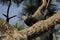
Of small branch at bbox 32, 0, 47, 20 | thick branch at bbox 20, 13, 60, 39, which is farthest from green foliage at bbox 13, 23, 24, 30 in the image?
thick branch at bbox 20, 13, 60, 39

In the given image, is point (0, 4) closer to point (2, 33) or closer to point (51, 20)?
point (51, 20)

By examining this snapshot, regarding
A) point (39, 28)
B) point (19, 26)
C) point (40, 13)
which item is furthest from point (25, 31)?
point (19, 26)

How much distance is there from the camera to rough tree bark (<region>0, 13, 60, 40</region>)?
3510 mm

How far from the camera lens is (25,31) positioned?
3.94 metres

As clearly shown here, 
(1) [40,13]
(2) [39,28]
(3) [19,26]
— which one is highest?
(2) [39,28]

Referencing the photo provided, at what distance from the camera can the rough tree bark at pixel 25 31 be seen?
351cm

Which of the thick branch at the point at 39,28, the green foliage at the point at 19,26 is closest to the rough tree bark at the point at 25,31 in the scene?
the thick branch at the point at 39,28

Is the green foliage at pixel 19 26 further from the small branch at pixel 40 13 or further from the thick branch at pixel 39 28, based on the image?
the thick branch at pixel 39 28

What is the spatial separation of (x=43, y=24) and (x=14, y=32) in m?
0.72

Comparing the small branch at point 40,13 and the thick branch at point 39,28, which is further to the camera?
the small branch at point 40,13

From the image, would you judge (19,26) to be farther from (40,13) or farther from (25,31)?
(25,31)

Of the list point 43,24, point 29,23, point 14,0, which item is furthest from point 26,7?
point 43,24

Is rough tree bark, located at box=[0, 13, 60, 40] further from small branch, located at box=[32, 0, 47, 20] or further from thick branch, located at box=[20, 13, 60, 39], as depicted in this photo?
small branch, located at box=[32, 0, 47, 20]

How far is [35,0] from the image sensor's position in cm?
583
